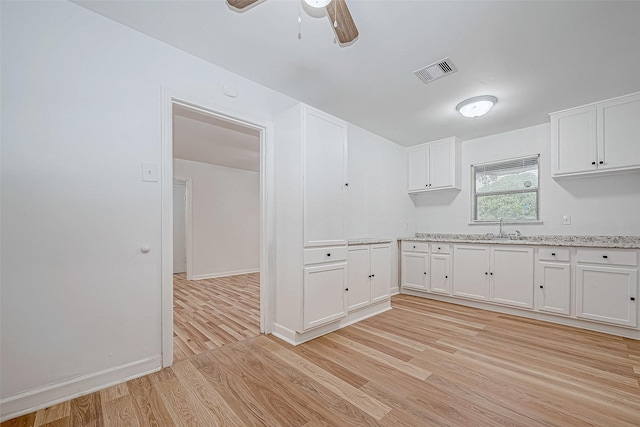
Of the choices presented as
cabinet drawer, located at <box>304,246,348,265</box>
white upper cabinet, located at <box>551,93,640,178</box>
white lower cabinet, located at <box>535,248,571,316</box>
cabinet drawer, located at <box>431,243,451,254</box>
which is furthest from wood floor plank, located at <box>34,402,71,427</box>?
white upper cabinet, located at <box>551,93,640,178</box>

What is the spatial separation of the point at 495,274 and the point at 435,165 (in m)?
1.86

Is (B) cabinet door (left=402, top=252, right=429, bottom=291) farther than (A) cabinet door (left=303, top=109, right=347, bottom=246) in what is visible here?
Yes

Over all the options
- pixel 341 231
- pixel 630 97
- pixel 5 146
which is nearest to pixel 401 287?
pixel 341 231

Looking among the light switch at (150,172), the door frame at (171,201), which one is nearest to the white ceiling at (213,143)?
the door frame at (171,201)

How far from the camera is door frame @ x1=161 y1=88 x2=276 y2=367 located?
205 cm

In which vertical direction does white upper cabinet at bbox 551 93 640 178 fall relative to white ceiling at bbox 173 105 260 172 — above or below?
below

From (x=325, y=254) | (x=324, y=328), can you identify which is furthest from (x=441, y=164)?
(x=324, y=328)

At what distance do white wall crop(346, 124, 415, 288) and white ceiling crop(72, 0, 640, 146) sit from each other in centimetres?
90

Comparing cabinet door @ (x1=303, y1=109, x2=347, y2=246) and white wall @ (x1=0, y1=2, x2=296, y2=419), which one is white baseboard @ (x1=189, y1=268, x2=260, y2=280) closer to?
white wall @ (x1=0, y1=2, x2=296, y2=419)

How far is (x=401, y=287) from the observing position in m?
4.38

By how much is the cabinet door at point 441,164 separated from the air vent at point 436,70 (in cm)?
192

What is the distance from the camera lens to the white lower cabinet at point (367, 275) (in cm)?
307

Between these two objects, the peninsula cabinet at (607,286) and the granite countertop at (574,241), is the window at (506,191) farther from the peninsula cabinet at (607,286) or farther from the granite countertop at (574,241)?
the peninsula cabinet at (607,286)

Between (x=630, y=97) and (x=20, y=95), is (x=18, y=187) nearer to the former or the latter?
(x=20, y=95)
